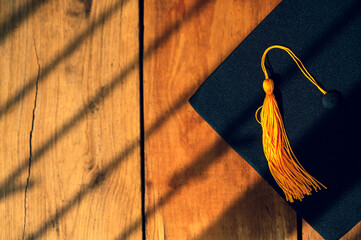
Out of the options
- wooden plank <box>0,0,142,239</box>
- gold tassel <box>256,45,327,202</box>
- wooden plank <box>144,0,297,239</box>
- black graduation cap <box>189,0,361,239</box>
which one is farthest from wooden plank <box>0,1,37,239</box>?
gold tassel <box>256,45,327,202</box>

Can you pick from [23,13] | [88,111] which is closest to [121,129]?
[88,111]

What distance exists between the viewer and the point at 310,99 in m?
0.66

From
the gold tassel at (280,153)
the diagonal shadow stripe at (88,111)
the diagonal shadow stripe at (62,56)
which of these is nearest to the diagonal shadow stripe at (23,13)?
the diagonal shadow stripe at (62,56)

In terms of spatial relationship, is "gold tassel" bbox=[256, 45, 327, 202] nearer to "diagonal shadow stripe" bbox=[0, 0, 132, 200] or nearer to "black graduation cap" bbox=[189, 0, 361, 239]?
"black graduation cap" bbox=[189, 0, 361, 239]

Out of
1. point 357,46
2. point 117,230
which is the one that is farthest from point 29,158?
point 357,46

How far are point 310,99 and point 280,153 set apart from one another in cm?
12

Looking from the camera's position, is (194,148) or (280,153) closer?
(280,153)

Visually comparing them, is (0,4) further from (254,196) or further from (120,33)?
(254,196)

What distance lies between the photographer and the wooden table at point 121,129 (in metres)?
0.76

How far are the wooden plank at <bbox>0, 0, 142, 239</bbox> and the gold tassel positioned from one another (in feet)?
0.95

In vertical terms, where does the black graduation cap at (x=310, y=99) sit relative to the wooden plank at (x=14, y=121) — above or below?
below

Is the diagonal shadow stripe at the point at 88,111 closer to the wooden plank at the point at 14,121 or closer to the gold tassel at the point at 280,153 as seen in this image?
the wooden plank at the point at 14,121

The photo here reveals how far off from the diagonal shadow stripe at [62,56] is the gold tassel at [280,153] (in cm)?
38

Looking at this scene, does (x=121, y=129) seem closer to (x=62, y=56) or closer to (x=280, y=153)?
(x=62, y=56)
